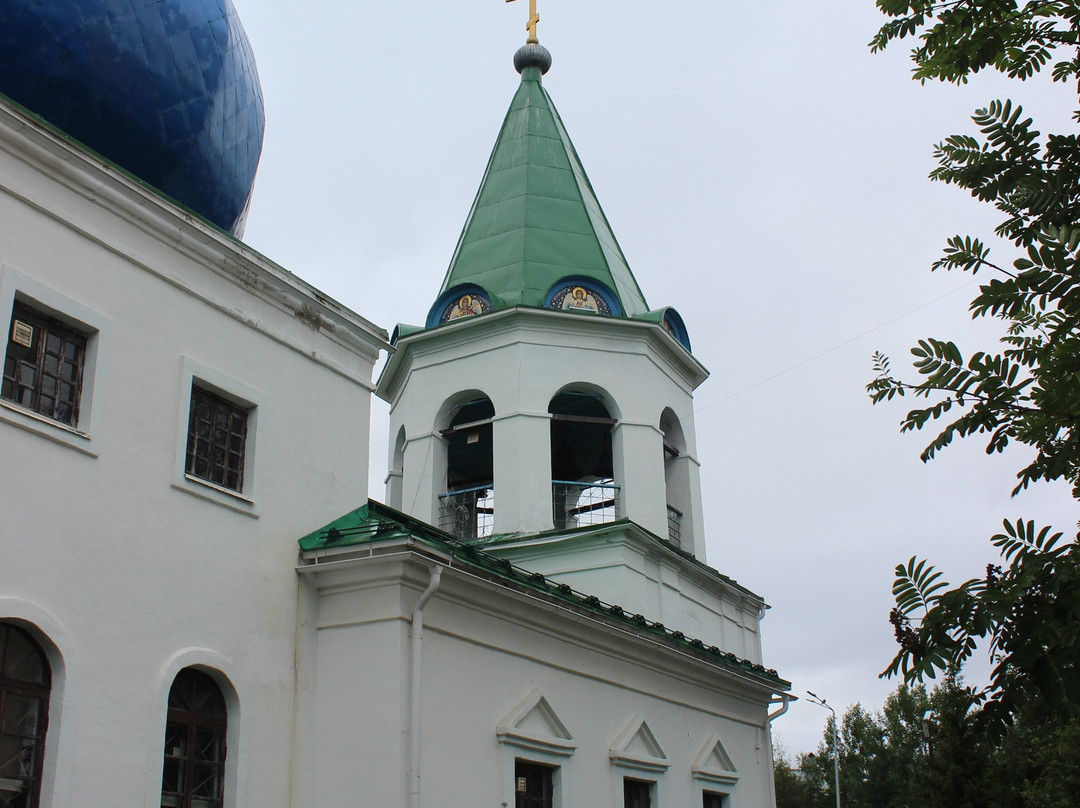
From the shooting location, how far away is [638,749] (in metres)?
10.9

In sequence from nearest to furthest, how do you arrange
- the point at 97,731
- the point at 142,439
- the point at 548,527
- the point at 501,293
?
the point at 97,731
the point at 142,439
the point at 548,527
the point at 501,293

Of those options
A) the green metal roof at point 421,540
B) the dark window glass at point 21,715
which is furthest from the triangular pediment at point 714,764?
the dark window glass at point 21,715

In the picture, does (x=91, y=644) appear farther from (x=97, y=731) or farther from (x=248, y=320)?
(x=248, y=320)

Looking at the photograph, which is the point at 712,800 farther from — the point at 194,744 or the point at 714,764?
the point at 194,744

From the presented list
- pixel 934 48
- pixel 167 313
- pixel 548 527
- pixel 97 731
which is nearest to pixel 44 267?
pixel 167 313

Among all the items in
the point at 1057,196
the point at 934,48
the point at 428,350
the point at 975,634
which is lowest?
the point at 975,634

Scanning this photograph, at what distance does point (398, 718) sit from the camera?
779cm

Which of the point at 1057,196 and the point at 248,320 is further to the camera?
the point at 248,320

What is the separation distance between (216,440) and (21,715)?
2.40 metres

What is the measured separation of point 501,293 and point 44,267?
28.5ft

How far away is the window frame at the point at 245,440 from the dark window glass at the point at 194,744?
46.2 inches

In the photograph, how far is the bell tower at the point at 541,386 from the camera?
1427cm

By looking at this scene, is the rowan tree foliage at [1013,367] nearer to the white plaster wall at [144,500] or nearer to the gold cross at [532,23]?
the white plaster wall at [144,500]

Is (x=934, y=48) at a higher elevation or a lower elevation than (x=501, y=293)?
lower
